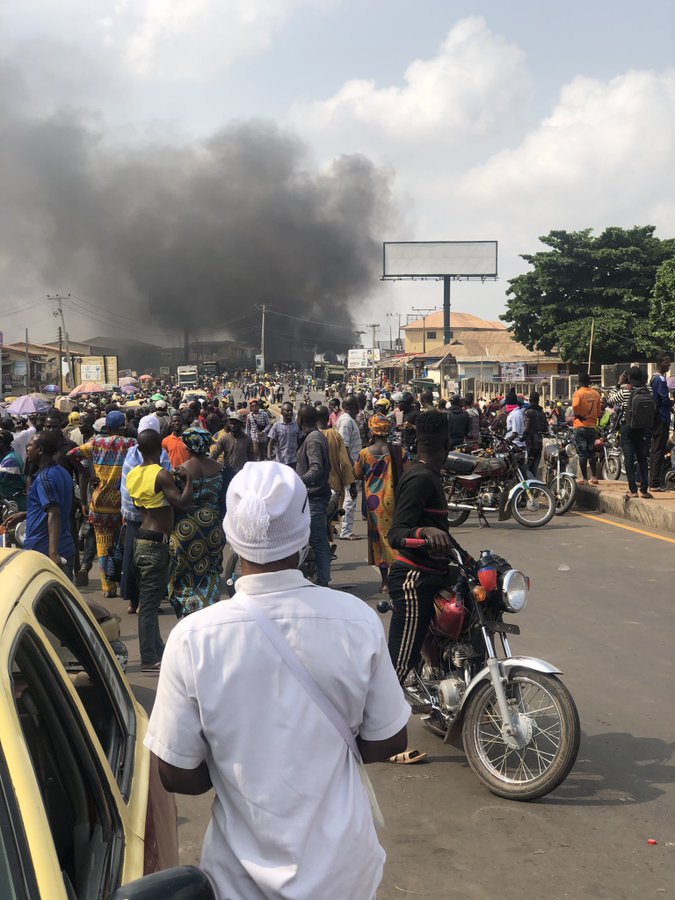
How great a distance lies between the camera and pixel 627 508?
11711 millimetres

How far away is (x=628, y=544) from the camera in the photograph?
9945 millimetres

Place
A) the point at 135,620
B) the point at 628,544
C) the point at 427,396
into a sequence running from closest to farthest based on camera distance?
the point at 135,620
the point at 628,544
the point at 427,396

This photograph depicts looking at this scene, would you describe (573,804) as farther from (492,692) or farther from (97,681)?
(97,681)

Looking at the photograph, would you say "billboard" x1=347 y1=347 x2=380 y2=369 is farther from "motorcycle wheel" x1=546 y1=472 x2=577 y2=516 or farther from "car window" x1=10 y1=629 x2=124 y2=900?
"car window" x1=10 y1=629 x2=124 y2=900

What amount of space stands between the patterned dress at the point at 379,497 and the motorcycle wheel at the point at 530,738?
3.28 m

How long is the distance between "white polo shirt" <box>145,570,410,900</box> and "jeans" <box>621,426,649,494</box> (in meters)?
9.98

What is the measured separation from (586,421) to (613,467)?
8.04ft

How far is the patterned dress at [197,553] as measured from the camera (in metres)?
5.86

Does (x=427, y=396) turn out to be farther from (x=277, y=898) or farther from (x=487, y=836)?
(x=277, y=898)

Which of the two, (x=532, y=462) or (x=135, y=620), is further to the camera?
(x=532, y=462)

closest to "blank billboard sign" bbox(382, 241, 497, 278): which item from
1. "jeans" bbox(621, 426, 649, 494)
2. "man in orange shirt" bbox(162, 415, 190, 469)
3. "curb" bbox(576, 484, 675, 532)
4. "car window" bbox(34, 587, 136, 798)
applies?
"curb" bbox(576, 484, 675, 532)

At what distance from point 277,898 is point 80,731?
520 mm

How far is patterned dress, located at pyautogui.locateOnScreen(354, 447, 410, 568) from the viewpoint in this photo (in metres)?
7.53

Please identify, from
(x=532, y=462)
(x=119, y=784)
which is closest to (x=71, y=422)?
(x=532, y=462)
